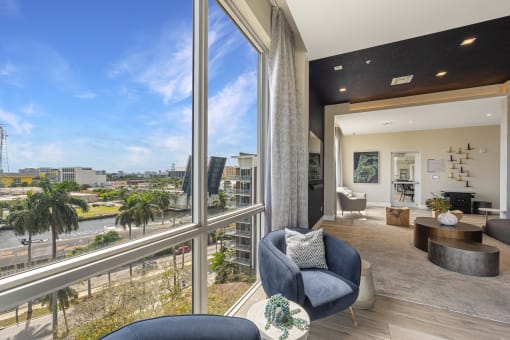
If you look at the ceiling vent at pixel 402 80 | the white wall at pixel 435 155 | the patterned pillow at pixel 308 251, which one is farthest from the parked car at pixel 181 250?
the white wall at pixel 435 155

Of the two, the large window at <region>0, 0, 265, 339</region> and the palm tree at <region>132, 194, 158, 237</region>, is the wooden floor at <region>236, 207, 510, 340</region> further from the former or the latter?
the palm tree at <region>132, 194, 158, 237</region>

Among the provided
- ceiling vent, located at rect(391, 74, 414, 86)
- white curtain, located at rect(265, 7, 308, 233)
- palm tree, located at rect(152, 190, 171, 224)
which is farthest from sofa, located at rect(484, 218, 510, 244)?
palm tree, located at rect(152, 190, 171, 224)

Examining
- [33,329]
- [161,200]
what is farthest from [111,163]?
[33,329]

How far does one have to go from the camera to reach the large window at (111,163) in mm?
886

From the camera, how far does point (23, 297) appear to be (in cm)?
83

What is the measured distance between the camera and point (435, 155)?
7742 mm

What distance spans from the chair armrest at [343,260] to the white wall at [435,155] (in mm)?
7483

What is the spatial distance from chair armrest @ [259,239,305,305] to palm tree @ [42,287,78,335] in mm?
1187

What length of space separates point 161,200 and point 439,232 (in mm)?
3928

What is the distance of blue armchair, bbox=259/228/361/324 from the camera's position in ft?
5.06

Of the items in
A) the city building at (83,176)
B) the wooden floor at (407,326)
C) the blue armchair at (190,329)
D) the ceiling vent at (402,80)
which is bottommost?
the wooden floor at (407,326)

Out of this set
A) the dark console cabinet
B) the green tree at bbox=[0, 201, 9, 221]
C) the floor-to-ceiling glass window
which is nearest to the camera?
the green tree at bbox=[0, 201, 9, 221]

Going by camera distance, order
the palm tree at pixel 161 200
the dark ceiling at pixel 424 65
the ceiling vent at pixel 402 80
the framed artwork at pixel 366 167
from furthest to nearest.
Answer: the framed artwork at pixel 366 167 → the ceiling vent at pixel 402 80 → the dark ceiling at pixel 424 65 → the palm tree at pixel 161 200

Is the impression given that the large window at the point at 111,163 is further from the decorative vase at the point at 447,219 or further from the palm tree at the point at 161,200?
the decorative vase at the point at 447,219
